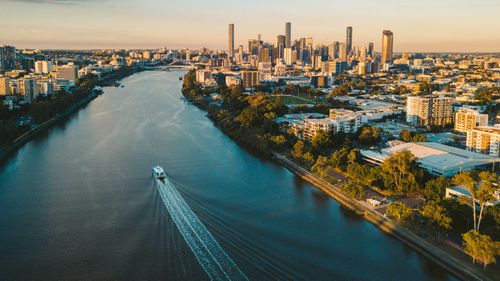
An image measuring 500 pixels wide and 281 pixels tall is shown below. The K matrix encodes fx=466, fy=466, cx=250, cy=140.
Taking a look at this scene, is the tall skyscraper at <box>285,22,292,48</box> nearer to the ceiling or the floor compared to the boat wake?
nearer to the ceiling

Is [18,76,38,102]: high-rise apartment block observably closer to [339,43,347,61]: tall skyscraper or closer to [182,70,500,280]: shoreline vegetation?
[182,70,500,280]: shoreline vegetation

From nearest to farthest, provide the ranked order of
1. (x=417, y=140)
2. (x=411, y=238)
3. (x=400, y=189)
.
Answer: (x=411, y=238), (x=400, y=189), (x=417, y=140)

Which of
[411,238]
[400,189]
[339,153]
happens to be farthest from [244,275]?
[339,153]

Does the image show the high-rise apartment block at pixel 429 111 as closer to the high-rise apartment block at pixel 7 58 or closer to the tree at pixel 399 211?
the tree at pixel 399 211

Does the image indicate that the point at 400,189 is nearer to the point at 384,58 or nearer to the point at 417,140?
the point at 417,140

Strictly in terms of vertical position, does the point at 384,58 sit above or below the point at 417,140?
above

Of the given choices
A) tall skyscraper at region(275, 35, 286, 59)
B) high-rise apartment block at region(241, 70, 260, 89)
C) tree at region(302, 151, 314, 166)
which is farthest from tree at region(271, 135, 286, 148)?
tall skyscraper at region(275, 35, 286, 59)
